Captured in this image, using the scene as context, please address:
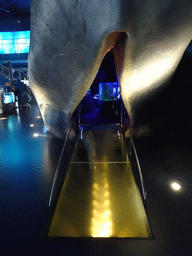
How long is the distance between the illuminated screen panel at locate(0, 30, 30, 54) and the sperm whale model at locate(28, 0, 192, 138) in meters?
14.7

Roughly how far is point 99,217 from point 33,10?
267 cm

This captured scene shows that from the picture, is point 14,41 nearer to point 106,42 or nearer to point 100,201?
point 106,42

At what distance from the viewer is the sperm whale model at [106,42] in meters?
1.96

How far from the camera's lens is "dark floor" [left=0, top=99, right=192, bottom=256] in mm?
1686

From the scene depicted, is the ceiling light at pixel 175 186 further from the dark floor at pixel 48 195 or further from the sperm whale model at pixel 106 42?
the sperm whale model at pixel 106 42

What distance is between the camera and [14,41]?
15922 millimetres

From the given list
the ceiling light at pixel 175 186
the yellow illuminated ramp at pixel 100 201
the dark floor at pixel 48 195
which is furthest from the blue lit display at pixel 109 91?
the ceiling light at pixel 175 186

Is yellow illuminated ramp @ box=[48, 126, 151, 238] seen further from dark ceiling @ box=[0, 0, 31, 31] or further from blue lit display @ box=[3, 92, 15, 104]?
dark ceiling @ box=[0, 0, 31, 31]

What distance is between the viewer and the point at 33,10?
2430 mm

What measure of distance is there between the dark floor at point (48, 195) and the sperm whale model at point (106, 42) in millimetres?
1087

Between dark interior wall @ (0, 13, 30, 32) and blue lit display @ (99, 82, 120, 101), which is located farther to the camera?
dark interior wall @ (0, 13, 30, 32)

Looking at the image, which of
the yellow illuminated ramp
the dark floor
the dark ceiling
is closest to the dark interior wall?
the dark ceiling

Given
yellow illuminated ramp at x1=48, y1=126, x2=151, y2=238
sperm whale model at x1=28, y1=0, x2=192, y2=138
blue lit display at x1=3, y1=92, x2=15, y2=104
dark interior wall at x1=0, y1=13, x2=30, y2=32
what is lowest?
yellow illuminated ramp at x1=48, y1=126, x2=151, y2=238

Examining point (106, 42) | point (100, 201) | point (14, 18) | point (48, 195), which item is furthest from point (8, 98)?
point (14, 18)
